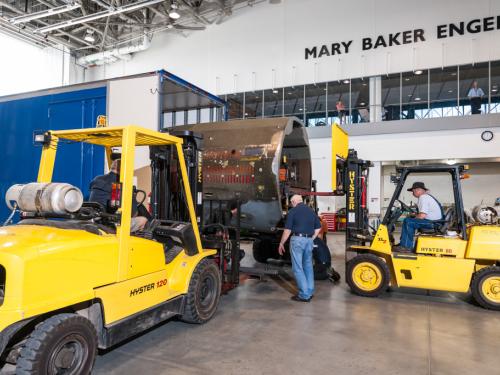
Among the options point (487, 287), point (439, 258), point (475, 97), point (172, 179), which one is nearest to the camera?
point (172, 179)

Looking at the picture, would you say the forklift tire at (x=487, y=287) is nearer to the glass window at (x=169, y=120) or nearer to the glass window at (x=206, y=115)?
the glass window at (x=206, y=115)

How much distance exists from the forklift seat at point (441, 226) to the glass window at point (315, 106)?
10876 millimetres

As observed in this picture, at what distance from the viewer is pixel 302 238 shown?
616 cm

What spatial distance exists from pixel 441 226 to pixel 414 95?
10539 millimetres

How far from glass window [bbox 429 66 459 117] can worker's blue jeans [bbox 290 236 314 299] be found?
434 inches

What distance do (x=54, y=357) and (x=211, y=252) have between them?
2.42m

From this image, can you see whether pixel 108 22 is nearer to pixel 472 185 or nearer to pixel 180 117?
pixel 180 117

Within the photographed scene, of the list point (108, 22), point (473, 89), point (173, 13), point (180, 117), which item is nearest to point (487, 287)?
point (180, 117)

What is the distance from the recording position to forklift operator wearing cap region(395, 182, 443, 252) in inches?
259

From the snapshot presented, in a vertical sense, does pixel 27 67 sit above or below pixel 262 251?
above

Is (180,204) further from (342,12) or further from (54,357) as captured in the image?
(342,12)

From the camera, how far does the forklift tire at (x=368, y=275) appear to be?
6480 millimetres

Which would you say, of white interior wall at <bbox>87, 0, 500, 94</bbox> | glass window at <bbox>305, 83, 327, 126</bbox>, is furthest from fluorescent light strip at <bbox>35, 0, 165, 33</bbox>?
glass window at <bbox>305, 83, 327, 126</bbox>

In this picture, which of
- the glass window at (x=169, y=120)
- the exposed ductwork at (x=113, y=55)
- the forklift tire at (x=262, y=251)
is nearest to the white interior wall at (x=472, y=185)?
the forklift tire at (x=262, y=251)
